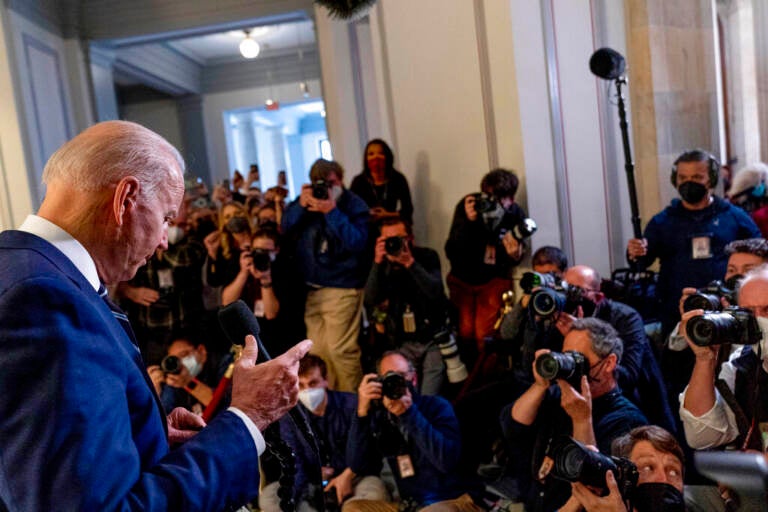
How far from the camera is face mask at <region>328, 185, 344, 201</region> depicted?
3.80 metres

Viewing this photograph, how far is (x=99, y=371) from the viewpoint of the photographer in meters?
1.02

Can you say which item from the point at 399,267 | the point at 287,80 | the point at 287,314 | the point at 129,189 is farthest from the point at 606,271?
the point at 287,80

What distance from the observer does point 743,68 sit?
7688mm

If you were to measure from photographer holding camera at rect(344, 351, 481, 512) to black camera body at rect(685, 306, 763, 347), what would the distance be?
3.91ft

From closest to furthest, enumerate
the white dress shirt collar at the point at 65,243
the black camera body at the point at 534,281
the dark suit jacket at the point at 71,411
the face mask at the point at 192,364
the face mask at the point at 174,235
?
the dark suit jacket at the point at 71,411 → the white dress shirt collar at the point at 65,243 → the black camera body at the point at 534,281 → the face mask at the point at 192,364 → the face mask at the point at 174,235

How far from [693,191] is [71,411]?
315cm

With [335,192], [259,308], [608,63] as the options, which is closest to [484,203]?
[335,192]

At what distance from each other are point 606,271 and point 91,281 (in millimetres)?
3788

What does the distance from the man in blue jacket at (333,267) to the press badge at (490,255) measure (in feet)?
1.94

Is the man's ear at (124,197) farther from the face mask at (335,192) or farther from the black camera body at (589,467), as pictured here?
the face mask at (335,192)

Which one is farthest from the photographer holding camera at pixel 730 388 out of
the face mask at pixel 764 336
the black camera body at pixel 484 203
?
the black camera body at pixel 484 203

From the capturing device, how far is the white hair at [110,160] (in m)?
A: 1.13

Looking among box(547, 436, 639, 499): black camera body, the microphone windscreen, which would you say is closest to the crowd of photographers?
box(547, 436, 639, 499): black camera body

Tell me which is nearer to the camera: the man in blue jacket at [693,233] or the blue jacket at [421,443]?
the blue jacket at [421,443]
